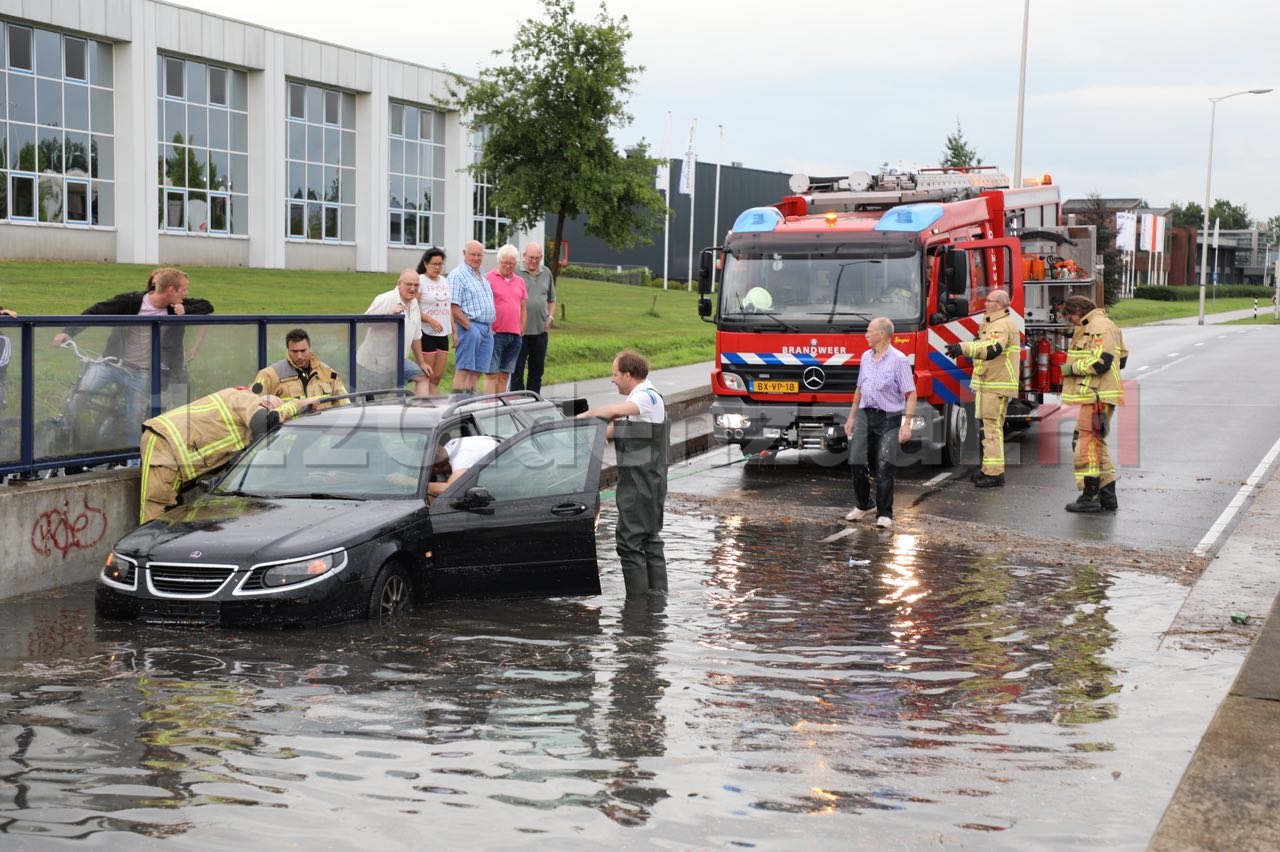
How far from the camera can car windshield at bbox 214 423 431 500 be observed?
909 cm

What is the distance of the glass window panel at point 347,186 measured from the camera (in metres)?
56.8

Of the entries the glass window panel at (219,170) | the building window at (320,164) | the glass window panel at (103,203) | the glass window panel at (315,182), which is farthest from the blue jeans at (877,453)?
the glass window panel at (315,182)

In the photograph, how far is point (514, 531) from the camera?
29.8 ft

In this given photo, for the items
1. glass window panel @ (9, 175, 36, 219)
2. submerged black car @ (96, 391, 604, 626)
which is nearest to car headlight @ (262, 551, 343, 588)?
submerged black car @ (96, 391, 604, 626)

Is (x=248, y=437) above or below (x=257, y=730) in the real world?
above

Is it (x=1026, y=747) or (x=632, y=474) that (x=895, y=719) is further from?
(x=632, y=474)

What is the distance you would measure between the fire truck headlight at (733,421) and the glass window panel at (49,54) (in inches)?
1385

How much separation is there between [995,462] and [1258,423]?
786cm

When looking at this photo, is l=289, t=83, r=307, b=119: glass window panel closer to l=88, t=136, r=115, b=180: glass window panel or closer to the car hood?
l=88, t=136, r=115, b=180: glass window panel

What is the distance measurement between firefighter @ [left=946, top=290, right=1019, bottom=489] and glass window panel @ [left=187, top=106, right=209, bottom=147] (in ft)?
132

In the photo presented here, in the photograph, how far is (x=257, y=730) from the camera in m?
6.36

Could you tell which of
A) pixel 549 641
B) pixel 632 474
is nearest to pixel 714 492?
pixel 632 474

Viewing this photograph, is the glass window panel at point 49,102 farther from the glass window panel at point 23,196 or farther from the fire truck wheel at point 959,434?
the fire truck wheel at point 959,434

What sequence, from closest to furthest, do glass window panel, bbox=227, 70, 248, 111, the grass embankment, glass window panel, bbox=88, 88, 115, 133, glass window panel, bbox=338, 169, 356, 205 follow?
the grass embankment → glass window panel, bbox=88, 88, 115, 133 → glass window panel, bbox=227, 70, 248, 111 → glass window panel, bbox=338, 169, 356, 205
